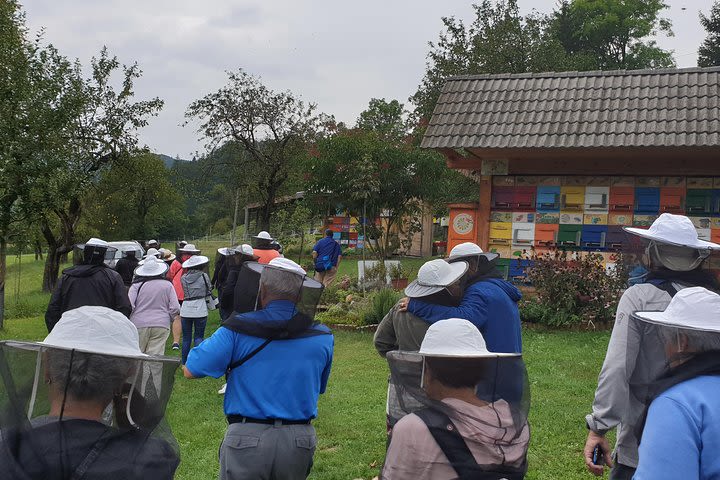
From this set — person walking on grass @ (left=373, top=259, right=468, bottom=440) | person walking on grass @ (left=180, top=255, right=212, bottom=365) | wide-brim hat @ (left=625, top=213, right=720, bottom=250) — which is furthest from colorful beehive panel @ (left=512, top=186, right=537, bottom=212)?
wide-brim hat @ (left=625, top=213, right=720, bottom=250)

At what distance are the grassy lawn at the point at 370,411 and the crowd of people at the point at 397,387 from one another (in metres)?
2.09

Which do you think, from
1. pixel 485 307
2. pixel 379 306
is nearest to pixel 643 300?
pixel 485 307

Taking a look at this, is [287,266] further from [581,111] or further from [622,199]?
[581,111]

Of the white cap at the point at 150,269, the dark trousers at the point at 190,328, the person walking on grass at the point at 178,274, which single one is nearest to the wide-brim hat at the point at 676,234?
the white cap at the point at 150,269

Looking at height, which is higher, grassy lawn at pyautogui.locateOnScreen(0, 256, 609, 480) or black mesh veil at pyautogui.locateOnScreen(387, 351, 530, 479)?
black mesh veil at pyautogui.locateOnScreen(387, 351, 530, 479)

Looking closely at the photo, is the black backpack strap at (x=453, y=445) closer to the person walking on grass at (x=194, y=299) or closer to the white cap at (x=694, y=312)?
the white cap at (x=694, y=312)

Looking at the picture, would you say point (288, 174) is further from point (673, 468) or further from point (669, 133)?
point (673, 468)

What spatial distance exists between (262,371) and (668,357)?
2273 millimetres

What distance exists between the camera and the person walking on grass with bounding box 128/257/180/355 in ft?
27.9

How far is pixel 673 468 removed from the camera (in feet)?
7.00

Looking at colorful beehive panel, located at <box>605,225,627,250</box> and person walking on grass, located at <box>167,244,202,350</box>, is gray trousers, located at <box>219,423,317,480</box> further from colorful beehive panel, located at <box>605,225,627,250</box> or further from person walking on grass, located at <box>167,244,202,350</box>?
colorful beehive panel, located at <box>605,225,627,250</box>

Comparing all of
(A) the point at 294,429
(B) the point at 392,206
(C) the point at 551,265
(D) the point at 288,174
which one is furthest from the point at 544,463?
(D) the point at 288,174

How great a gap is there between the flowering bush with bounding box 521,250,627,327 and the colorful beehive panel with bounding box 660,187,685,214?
5.31 ft

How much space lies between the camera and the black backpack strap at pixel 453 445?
266 cm
